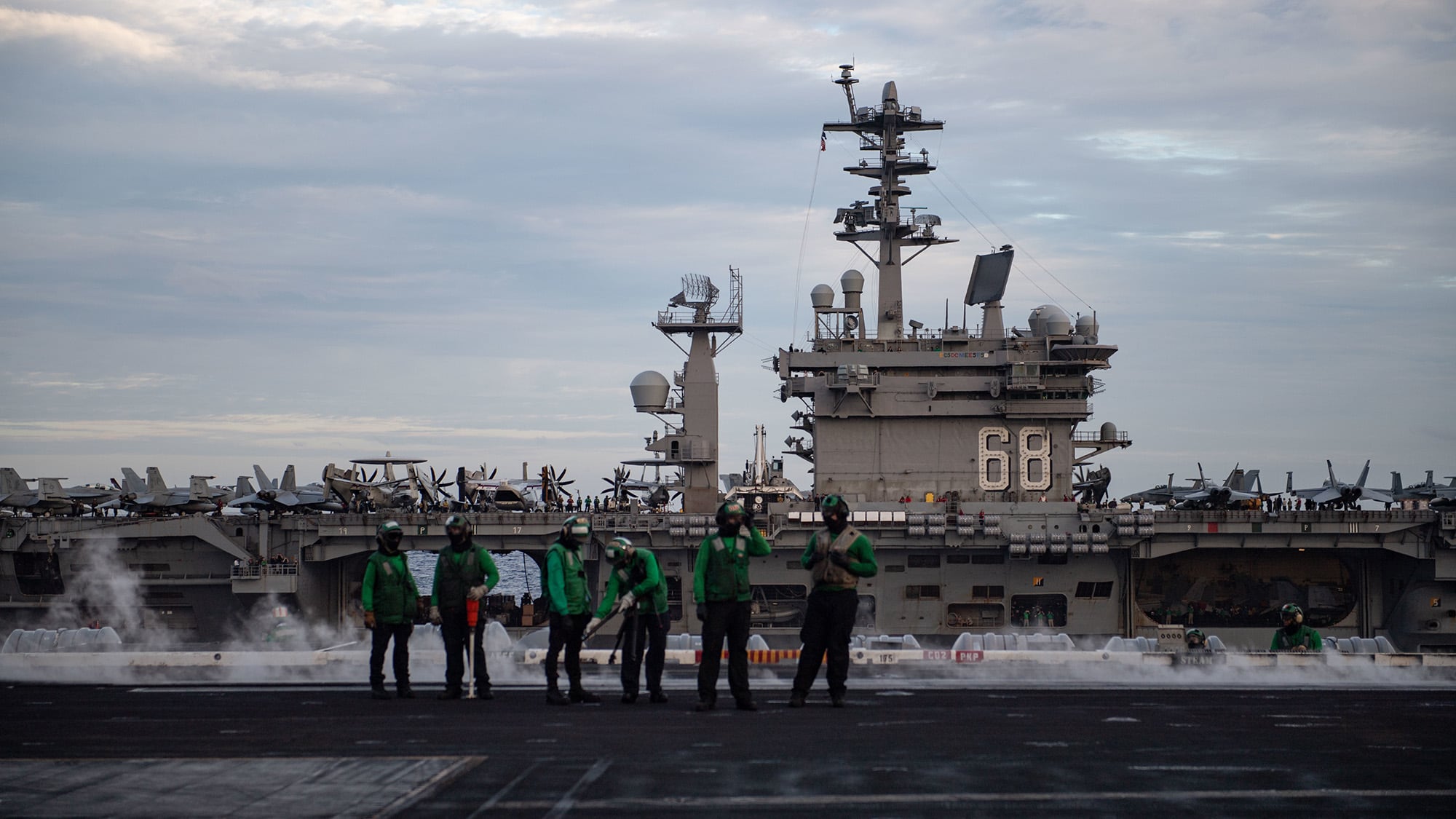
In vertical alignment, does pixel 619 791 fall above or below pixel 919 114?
below

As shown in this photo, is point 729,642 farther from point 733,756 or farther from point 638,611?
point 733,756

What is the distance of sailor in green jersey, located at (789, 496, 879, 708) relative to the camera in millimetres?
12805

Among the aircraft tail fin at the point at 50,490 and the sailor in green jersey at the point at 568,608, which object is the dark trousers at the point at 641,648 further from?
the aircraft tail fin at the point at 50,490

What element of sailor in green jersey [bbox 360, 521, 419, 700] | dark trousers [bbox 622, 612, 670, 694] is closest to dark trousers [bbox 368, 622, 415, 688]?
sailor in green jersey [bbox 360, 521, 419, 700]

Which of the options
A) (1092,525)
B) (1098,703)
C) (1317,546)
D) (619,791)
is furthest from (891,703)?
(1317,546)

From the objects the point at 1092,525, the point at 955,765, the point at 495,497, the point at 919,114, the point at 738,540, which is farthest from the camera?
the point at 495,497

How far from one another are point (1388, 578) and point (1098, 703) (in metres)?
29.0

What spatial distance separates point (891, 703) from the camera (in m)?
13.8

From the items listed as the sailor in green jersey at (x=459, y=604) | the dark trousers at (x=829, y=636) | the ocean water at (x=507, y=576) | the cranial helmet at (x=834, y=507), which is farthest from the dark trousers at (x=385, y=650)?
the ocean water at (x=507, y=576)

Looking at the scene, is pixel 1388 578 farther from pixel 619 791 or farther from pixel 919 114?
pixel 619 791

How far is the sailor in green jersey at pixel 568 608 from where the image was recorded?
560 inches

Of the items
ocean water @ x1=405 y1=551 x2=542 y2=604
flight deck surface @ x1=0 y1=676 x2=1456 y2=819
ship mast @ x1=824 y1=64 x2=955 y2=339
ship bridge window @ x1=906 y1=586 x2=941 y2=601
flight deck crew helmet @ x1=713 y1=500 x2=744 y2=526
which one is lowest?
ocean water @ x1=405 y1=551 x2=542 y2=604

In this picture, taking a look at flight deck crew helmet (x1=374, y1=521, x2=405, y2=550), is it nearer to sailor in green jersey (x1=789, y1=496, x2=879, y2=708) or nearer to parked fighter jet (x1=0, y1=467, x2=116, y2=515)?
sailor in green jersey (x1=789, y1=496, x2=879, y2=708)

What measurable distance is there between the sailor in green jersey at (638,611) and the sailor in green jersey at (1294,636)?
1022cm
